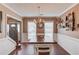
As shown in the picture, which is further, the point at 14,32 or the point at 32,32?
the point at 14,32

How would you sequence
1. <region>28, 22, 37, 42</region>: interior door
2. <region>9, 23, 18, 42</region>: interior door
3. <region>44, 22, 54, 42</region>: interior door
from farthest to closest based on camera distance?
<region>9, 23, 18, 42</region>: interior door → <region>28, 22, 37, 42</region>: interior door → <region>44, 22, 54, 42</region>: interior door

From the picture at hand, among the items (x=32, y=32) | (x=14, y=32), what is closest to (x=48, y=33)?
(x=32, y=32)

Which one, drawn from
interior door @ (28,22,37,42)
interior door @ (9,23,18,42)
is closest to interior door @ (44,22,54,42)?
interior door @ (28,22,37,42)

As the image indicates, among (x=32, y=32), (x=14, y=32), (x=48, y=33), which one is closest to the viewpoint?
(x=48, y=33)

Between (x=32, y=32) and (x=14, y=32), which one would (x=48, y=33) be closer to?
(x=32, y=32)

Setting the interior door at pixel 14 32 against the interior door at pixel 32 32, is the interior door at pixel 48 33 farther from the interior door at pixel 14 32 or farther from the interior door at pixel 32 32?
the interior door at pixel 14 32

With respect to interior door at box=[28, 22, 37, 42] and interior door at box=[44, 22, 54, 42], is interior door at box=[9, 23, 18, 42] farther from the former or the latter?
interior door at box=[44, 22, 54, 42]

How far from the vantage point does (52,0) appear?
0.97m

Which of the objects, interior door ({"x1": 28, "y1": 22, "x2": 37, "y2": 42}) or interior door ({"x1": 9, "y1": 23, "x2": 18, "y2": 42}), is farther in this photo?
interior door ({"x1": 9, "y1": 23, "x2": 18, "y2": 42})

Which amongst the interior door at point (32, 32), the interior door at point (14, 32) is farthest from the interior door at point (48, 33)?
the interior door at point (14, 32)
